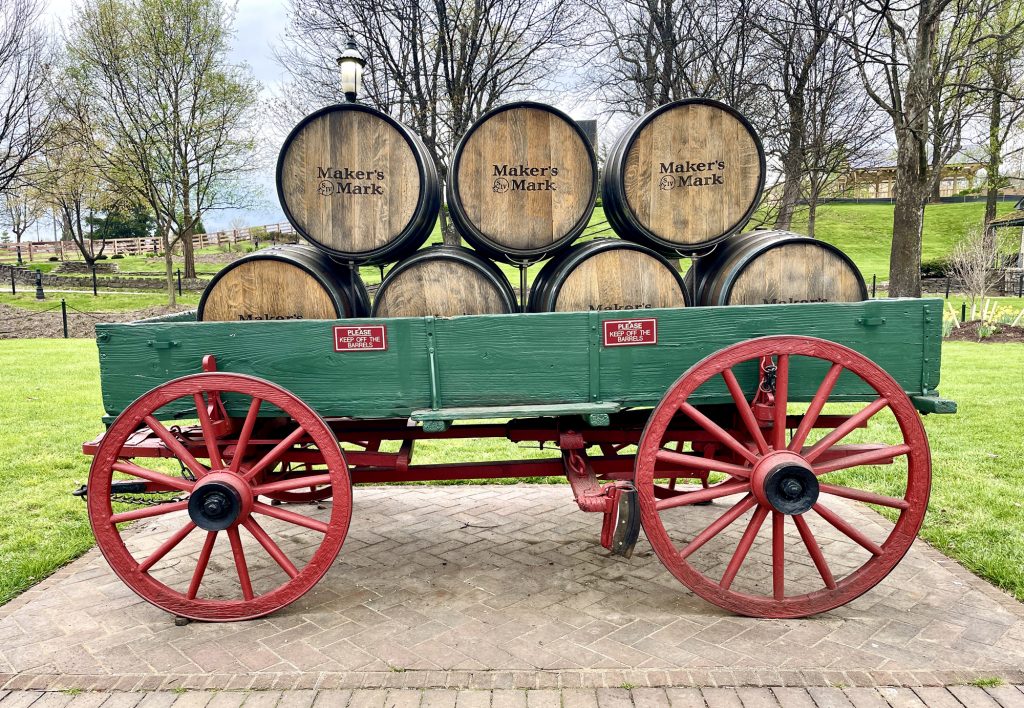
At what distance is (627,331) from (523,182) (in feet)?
2.93

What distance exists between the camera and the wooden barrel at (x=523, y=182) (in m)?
3.18

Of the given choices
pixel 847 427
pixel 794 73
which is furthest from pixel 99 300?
pixel 847 427

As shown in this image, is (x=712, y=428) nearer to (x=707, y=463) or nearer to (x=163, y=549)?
(x=707, y=463)

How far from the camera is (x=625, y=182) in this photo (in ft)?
10.6

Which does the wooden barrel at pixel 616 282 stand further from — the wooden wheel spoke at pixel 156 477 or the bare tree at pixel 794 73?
the bare tree at pixel 794 73

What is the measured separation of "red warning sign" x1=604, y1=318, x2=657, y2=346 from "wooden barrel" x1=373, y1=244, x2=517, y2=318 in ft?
1.75

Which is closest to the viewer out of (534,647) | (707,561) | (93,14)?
(534,647)

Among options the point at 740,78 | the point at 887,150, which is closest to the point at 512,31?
the point at 740,78

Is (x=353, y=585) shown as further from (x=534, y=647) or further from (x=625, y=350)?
(x=625, y=350)

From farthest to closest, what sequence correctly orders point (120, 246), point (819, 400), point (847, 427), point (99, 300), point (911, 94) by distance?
point (120, 246), point (99, 300), point (911, 94), point (847, 427), point (819, 400)

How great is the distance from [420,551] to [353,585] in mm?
528

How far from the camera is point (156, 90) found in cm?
1769

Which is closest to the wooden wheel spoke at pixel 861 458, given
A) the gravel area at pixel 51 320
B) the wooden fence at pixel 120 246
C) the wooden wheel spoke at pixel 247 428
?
the wooden wheel spoke at pixel 247 428

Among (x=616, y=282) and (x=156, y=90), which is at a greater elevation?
(x=156, y=90)
